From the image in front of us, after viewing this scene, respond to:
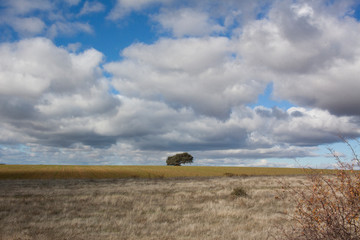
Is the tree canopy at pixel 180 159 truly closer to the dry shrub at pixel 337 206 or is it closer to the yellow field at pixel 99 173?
the yellow field at pixel 99 173

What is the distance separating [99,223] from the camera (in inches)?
465

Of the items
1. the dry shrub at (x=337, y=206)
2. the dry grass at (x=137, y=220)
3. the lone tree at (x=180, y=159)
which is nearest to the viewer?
the dry shrub at (x=337, y=206)

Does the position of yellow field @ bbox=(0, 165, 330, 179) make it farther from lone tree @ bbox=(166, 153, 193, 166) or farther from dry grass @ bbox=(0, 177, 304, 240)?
lone tree @ bbox=(166, 153, 193, 166)

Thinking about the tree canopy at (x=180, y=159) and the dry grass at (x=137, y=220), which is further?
the tree canopy at (x=180, y=159)

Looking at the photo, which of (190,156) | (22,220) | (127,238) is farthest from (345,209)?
(190,156)

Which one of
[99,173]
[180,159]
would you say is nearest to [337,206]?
[99,173]

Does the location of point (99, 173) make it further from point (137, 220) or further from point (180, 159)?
point (180, 159)

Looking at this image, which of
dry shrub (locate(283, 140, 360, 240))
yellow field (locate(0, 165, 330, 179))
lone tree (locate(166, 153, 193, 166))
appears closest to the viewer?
dry shrub (locate(283, 140, 360, 240))

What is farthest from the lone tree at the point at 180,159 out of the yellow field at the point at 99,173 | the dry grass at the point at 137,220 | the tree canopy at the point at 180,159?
the dry grass at the point at 137,220

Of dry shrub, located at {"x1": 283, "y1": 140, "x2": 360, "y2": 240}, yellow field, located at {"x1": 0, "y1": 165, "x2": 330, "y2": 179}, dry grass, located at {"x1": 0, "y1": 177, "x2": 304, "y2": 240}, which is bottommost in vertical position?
yellow field, located at {"x1": 0, "y1": 165, "x2": 330, "y2": 179}

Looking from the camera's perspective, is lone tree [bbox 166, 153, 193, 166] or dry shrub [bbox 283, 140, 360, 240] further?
lone tree [bbox 166, 153, 193, 166]

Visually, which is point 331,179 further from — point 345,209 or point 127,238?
point 127,238

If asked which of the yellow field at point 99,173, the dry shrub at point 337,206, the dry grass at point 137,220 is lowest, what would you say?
Result: the yellow field at point 99,173

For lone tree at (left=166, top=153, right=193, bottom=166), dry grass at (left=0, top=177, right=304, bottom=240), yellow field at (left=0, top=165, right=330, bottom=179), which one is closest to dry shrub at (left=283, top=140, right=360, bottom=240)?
dry grass at (left=0, top=177, right=304, bottom=240)
